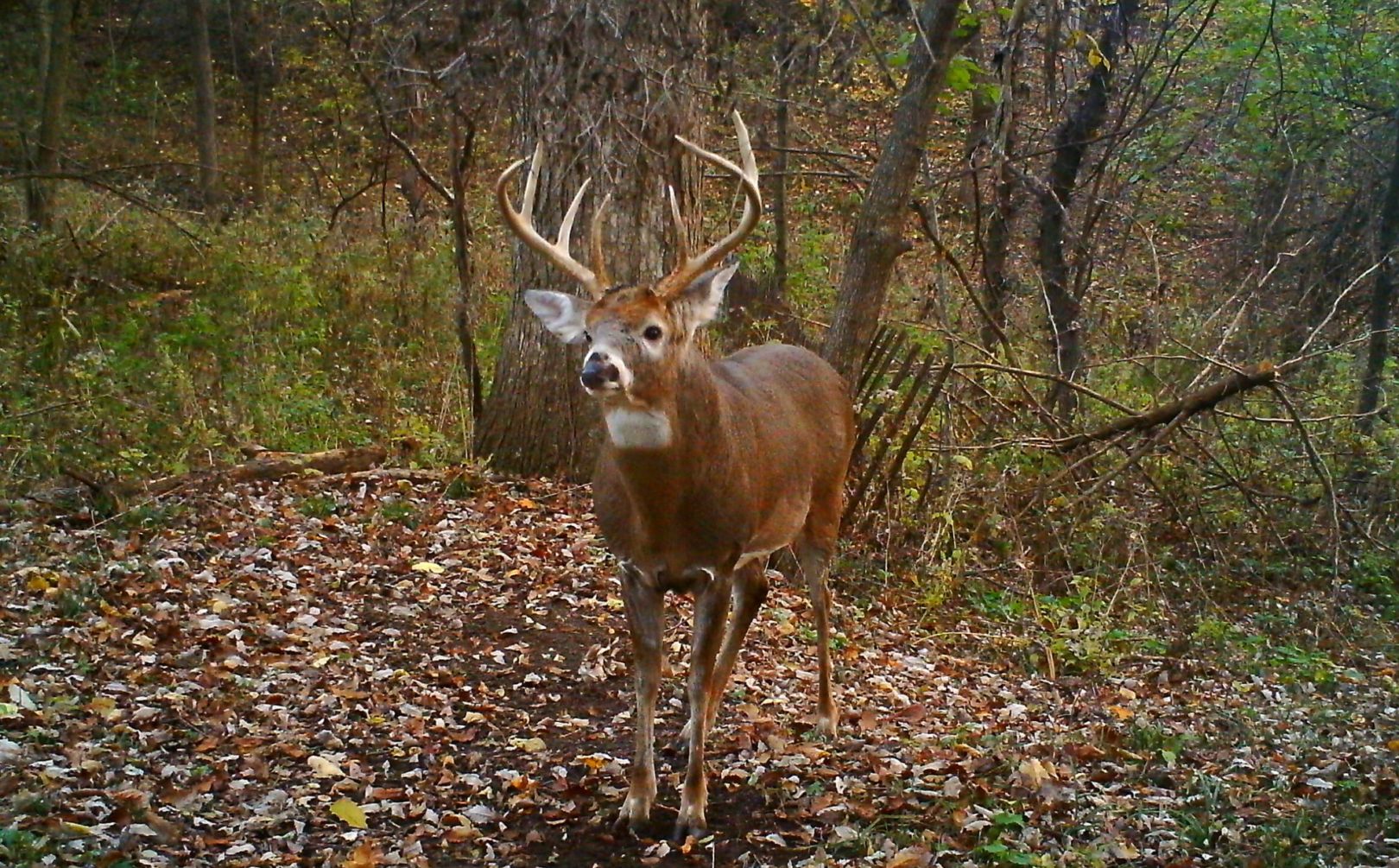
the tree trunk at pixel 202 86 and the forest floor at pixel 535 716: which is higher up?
the tree trunk at pixel 202 86

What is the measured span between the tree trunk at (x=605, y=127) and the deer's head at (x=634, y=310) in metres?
3.38

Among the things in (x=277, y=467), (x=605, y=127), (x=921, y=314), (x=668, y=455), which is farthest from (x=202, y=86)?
(x=668, y=455)

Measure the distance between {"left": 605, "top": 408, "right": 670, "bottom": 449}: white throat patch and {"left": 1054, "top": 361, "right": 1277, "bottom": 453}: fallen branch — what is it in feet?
15.8

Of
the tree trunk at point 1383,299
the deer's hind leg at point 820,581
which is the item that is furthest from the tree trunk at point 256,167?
the tree trunk at point 1383,299

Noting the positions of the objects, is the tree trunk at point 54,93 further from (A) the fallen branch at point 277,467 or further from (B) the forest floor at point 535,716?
(B) the forest floor at point 535,716

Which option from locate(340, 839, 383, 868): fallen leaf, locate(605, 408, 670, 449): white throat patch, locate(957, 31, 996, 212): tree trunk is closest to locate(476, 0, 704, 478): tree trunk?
locate(957, 31, 996, 212): tree trunk

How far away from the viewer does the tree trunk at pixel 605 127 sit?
8938mm

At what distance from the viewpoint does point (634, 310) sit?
5090 millimetres

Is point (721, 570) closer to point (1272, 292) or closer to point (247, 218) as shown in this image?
point (1272, 292)

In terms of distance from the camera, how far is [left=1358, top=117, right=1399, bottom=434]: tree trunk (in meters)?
10.7

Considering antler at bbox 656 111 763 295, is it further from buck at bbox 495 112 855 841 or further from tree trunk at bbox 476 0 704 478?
tree trunk at bbox 476 0 704 478

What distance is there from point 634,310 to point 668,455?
57 cm

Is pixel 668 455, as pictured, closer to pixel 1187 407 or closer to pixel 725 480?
pixel 725 480

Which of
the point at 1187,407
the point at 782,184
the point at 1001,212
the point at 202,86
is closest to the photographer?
the point at 1187,407
